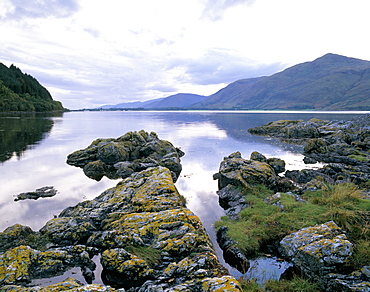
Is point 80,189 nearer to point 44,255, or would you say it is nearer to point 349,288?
point 44,255

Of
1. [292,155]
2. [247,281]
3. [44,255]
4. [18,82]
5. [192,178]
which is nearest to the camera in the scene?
[247,281]

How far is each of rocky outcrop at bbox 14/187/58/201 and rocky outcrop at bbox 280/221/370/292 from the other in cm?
1923

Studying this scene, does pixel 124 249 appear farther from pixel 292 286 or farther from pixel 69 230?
pixel 292 286

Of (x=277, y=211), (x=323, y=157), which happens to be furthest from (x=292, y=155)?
(x=277, y=211)

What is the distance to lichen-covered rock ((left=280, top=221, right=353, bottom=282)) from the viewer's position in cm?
798

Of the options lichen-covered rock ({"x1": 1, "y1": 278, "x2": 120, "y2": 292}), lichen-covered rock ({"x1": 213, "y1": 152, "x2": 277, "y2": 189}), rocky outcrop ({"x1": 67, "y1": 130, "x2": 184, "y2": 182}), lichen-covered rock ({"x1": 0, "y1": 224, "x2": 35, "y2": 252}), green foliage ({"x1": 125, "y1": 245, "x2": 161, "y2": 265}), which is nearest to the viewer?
lichen-covered rock ({"x1": 1, "y1": 278, "x2": 120, "y2": 292})

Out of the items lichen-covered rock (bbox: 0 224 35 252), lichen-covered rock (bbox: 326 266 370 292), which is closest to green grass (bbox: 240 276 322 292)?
lichen-covered rock (bbox: 326 266 370 292)

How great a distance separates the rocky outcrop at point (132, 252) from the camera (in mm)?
7660

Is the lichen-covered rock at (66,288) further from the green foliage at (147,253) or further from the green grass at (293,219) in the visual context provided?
the green grass at (293,219)

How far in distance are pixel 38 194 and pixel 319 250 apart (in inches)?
822

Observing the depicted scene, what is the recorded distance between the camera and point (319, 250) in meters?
8.31

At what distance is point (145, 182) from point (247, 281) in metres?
10.4

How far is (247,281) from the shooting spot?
849cm

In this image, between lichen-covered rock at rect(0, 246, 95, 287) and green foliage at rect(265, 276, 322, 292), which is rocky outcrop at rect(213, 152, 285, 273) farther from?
lichen-covered rock at rect(0, 246, 95, 287)
